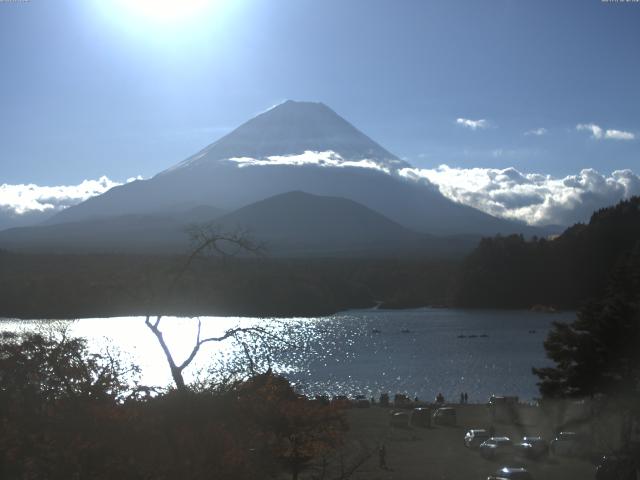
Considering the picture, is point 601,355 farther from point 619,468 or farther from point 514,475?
point 514,475

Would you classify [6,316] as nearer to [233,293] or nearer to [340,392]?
[340,392]

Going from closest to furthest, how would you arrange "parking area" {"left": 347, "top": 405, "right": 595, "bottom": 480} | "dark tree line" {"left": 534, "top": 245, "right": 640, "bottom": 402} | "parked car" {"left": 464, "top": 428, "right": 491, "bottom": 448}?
"parking area" {"left": 347, "top": 405, "right": 595, "bottom": 480}, "dark tree line" {"left": 534, "top": 245, "right": 640, "bottom": 402}, "parked car" {"left": 464, "top": 428, "right": 491, "bottom": 448}

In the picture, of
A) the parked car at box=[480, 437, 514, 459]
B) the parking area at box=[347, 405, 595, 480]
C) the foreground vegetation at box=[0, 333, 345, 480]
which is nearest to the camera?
the foreground vegetation at box=[0, 333, 345, 480]

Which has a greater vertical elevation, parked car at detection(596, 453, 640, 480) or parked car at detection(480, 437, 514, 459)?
parked car at detection(596, 453, 640, 480)

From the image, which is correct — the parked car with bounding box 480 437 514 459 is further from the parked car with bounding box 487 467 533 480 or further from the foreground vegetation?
the foreground vegetation

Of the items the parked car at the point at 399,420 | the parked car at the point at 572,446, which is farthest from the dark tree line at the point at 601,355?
the parked car at the point at 399,420

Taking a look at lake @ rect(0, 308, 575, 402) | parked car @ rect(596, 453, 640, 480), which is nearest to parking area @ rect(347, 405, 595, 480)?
parked car @ rect(596, 453, 640, 480)

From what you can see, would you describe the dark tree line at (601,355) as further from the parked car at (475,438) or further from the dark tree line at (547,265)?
the dark tree line at (547,265)
